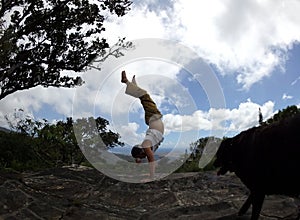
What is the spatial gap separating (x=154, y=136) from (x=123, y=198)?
1376mm

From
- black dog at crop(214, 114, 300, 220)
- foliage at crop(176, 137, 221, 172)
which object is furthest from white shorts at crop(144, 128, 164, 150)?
foliage at crop(176, 137, 221, 172)

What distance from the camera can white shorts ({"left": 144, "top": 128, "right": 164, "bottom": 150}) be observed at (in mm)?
A: 7316

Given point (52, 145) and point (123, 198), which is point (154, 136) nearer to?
point (123, 198)

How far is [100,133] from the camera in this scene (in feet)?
37.2

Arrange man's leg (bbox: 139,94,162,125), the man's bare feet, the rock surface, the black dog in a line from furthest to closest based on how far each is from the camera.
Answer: man's leg (bbox: 139,94,162,125) < the man's bare feet < the rock surface < the black dog

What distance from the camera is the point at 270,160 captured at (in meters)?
5.19

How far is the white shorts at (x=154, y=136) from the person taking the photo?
24.0 feet

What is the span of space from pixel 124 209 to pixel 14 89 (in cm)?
622

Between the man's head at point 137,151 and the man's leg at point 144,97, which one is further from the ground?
the man's leg at point 144,97

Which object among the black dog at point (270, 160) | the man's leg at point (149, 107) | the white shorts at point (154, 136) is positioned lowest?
the black dog at point (270, 160)

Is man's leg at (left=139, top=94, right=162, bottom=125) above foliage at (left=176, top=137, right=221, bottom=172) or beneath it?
above

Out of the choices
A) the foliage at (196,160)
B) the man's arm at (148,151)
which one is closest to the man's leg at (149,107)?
the man's arm at (148,151)

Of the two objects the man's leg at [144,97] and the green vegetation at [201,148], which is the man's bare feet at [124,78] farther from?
the green vegetation at [201,148]

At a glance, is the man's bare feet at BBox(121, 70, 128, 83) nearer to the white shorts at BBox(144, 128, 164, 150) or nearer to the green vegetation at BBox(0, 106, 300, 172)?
the white shorts at BBox(144, 128, 164, 150)
